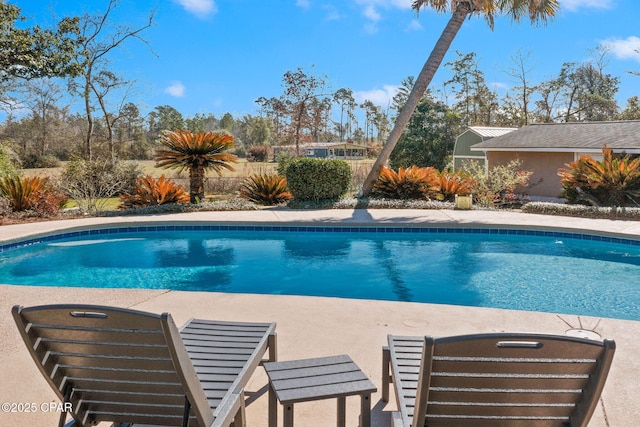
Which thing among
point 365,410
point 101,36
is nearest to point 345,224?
point 365,410

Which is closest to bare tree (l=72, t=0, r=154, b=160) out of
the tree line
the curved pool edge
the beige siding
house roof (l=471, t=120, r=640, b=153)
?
the tree line

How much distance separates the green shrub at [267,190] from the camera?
14500mm

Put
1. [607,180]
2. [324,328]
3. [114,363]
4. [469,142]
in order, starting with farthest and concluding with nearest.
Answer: [469,142], [607,180], [324,328], [114,363]

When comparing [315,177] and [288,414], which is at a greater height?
[315,177]

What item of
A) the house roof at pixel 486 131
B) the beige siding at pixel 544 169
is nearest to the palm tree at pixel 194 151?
the beige siding at pixel 544 169

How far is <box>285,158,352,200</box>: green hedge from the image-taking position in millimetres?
13844

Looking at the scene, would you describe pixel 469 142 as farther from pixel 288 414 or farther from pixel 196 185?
pixel 288 414

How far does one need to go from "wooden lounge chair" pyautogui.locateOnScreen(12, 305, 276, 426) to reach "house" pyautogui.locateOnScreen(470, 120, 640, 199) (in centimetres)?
1562

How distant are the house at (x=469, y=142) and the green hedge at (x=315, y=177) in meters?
10.3

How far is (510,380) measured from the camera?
1.92 m

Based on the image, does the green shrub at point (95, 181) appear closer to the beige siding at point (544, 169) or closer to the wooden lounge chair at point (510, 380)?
the wooden lounge chair at point (510, 380)

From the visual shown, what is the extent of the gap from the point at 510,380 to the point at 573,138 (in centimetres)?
1701

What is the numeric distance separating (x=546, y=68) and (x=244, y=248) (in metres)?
31.9

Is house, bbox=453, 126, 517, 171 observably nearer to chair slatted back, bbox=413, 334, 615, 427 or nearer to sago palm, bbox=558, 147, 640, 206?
sago palm, bbox=558, 147, 640, 206
